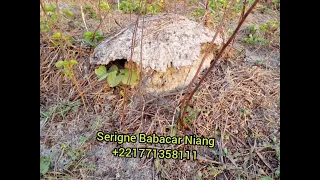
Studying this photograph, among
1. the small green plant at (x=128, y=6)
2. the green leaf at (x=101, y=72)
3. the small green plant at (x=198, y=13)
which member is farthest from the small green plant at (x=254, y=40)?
the green leaf at (x=101, y=72)

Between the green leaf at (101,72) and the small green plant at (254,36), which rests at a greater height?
the small green plant at (254,36)

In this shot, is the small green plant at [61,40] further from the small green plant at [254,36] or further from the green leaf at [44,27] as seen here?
the small green plant at [254,36]

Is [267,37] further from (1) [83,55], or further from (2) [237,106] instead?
(1) [83,55]

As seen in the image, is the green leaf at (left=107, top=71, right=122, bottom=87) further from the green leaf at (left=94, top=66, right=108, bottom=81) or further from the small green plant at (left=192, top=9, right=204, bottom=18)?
the small green plant at (left=192, top=9, right=204, bottom=18)

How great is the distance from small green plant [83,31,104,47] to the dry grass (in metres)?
0.05

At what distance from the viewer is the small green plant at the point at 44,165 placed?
1.35m

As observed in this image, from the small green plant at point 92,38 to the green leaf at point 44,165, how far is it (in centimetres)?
62

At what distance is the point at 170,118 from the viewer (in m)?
1.42

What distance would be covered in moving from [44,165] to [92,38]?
681 millimetres

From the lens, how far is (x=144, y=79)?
148 cm

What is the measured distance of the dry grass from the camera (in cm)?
134

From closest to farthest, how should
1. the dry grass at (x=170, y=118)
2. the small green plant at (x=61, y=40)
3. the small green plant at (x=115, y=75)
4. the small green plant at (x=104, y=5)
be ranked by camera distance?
the dry grass at (x=170, y=118)
the small green plant at (x=115, y=75)
the small green plant at (x=61, y=40)
the small green plant at (x=104, y=5)

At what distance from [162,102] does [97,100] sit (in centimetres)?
33
